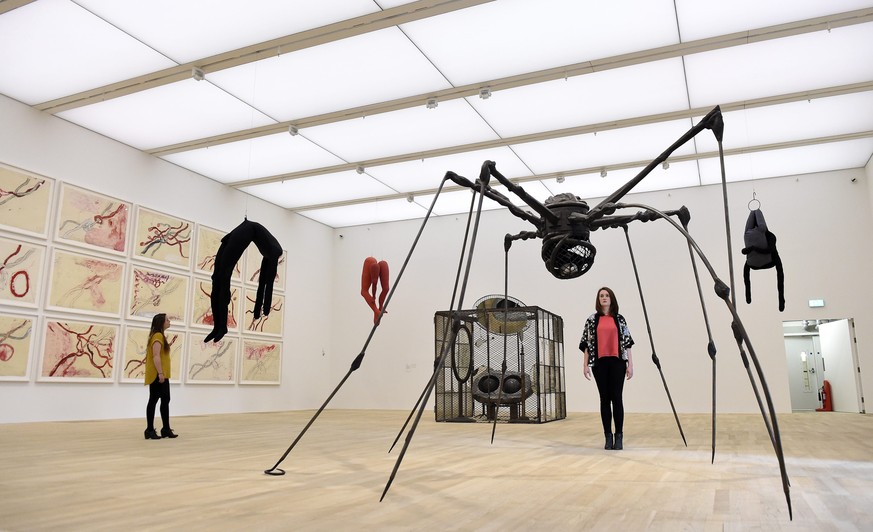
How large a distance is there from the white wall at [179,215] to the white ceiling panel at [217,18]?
288 centimetres

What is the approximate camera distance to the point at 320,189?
12.4 meters

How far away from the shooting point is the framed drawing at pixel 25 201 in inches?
316

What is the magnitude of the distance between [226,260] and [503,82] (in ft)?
13.7

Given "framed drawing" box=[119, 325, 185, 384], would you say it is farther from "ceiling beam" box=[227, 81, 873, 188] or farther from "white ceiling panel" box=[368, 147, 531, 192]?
"white ceiling panel" box=[368, 147, 531, 192]

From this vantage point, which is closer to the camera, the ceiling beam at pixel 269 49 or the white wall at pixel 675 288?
the ceiling beam at pixel 269 49

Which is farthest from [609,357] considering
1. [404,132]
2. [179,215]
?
[179,215]

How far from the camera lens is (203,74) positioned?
7.55 metres

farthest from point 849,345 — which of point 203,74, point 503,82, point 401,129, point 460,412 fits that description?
point 203,74

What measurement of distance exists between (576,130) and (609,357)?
507 cm

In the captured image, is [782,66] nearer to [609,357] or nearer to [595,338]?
[595,338]

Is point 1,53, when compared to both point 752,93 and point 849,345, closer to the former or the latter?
point 752,93

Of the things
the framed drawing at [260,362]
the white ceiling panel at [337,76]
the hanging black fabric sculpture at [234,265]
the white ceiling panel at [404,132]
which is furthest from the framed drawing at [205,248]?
the hanging black fabric sculpture at [234,265]

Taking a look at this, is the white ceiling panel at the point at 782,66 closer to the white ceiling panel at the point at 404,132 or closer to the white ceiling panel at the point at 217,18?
the white ceiling panel at the point at 404,132

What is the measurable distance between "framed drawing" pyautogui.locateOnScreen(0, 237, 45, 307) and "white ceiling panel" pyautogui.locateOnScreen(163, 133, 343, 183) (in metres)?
2.95
